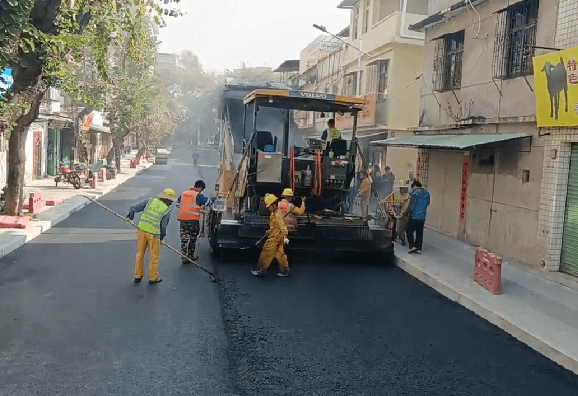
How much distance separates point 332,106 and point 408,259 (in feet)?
10.6

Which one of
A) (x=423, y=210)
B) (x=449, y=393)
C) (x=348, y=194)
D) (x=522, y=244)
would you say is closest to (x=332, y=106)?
(x=348, y=194)

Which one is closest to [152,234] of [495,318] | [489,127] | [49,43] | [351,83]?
[49,43]

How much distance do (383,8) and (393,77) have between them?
410 cm

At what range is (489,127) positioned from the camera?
12281mm

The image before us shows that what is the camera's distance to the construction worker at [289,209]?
10.0 metres

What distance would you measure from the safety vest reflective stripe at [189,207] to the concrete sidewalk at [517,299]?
394 centimetres

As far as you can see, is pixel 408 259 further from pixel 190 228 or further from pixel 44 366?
pixel 44 366

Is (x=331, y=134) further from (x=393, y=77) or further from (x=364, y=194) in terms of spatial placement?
(x=393, y=77)

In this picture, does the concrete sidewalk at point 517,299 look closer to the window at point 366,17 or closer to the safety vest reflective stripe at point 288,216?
the safety vest reflective stripe at point 288,216

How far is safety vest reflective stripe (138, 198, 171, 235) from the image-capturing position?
8695mm

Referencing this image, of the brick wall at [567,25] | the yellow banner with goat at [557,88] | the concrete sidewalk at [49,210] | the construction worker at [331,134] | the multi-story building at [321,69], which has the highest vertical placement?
the multi-story building at [321,69]

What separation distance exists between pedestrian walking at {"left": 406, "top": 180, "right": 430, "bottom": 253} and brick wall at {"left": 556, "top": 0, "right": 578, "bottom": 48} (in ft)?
11.8

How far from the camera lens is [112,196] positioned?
886 inches

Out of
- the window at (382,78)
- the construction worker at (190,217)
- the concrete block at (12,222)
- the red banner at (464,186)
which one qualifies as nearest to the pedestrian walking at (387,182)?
the red banner at (464,186)
